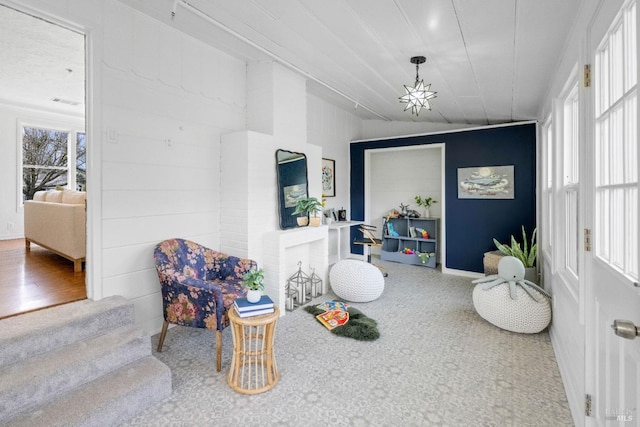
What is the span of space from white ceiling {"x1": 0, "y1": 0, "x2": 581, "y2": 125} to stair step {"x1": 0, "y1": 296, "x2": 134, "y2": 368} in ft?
7.71

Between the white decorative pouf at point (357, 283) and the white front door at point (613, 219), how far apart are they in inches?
87.8

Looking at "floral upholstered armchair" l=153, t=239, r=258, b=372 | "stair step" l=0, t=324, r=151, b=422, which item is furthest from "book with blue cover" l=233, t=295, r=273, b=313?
"stair step" l=0, t=324, r=151, b=422

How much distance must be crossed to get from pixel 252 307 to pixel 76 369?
3.52ft

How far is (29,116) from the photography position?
5.55 metres

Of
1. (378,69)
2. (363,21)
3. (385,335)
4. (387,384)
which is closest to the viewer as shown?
(387,384)

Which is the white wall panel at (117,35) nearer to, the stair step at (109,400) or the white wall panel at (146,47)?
the white wall panel at (146,47)

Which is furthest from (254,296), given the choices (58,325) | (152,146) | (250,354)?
(152,146)

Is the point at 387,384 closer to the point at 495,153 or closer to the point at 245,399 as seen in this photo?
the point at 245,399

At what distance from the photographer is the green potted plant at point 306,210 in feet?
12.8

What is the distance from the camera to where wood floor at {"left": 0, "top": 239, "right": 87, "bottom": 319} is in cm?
242

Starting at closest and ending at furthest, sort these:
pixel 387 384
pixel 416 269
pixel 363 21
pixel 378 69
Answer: pixel 387 384 < pixel 363 21 < pixel 378 69 < pixel 416 269

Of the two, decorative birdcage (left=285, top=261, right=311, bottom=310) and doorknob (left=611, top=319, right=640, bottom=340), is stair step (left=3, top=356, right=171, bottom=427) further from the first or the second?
doorknob (left=611, top=319, right=640, bottom=340)

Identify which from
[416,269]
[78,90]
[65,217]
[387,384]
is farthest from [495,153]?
[78,90]

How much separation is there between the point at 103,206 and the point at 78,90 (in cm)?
332
